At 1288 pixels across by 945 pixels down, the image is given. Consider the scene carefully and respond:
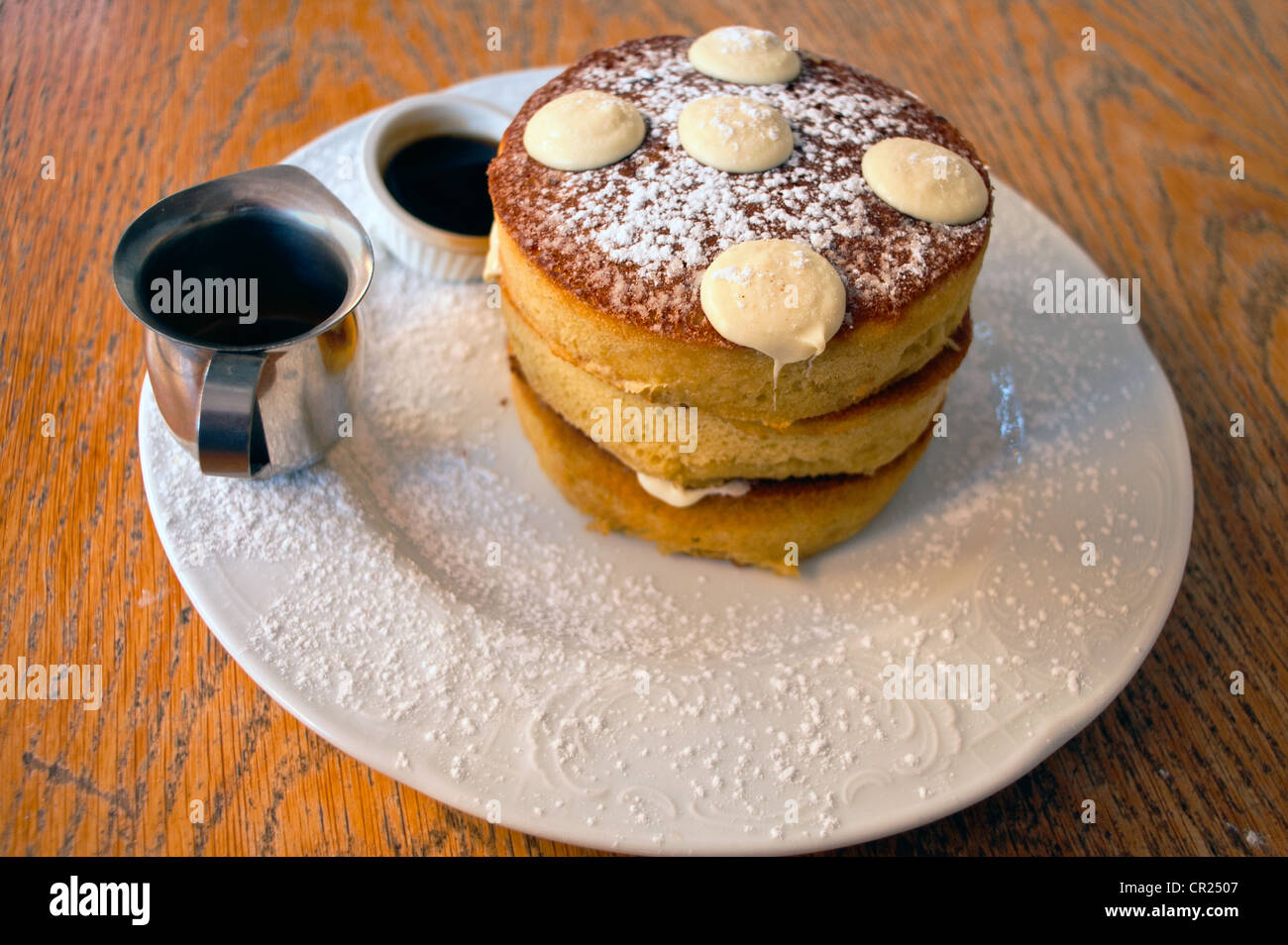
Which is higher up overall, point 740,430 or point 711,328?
point 711,328

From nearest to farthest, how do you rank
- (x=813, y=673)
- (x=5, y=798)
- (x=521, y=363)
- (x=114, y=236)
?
1. (x=5, y=798)
2. (x=813, y=673)
3. (x=521, y=363)
4. (x=114, y=236)

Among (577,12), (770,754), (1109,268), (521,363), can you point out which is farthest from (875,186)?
(577,12)

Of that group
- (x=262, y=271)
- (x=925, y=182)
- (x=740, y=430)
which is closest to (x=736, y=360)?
(x=740, y=430)

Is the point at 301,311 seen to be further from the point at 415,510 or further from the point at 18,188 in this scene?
the point at 18,188

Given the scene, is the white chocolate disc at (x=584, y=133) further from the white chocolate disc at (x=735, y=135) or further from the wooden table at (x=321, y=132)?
the wooden table at (x=321, y=132)

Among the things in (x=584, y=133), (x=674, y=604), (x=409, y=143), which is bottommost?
(x=674, y=604)

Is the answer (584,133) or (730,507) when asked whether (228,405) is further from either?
(730,507)

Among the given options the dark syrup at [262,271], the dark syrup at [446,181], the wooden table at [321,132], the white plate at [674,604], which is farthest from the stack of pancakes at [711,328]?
the wooden table at [321,132]
